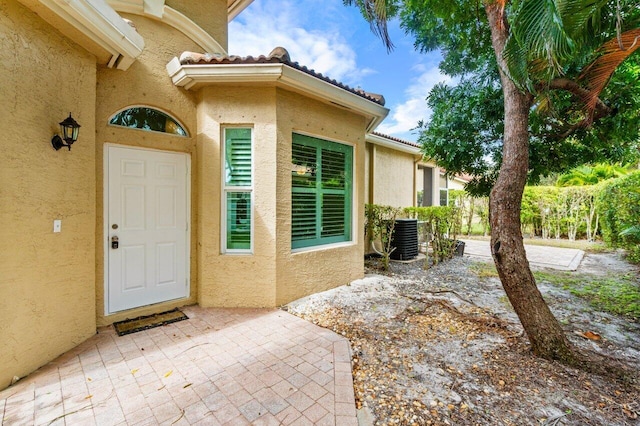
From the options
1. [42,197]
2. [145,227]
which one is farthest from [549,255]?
[42,197]

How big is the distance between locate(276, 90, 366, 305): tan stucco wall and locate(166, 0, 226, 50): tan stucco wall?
2.67 meters

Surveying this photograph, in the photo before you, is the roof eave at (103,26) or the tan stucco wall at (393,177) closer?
the roof eave at (103,26)

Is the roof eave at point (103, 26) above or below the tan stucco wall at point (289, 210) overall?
above

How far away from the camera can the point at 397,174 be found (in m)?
10.5

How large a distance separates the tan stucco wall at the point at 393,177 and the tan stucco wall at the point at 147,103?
6.17m

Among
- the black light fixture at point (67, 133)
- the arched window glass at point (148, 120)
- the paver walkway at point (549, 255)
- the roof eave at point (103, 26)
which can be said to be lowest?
the paver walkway at point (549, 255)

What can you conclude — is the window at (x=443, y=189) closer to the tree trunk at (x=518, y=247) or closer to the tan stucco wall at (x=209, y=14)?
the tree trunk at (x=518, y=247)

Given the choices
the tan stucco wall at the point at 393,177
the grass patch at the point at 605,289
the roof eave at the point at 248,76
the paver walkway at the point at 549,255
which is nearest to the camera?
the roof eave at the point at 248,76

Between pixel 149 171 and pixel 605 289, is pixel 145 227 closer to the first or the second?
pixel 149 171

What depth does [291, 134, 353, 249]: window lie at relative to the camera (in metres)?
5.52

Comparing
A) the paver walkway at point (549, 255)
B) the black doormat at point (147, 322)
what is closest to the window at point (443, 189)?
the paver walkway at point (549, 255)

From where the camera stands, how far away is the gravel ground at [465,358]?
256 cm

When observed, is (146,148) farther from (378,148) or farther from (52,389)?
(378,148)

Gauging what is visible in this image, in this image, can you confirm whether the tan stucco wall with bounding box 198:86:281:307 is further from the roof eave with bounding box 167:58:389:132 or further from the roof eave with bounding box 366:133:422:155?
the roof eave with bounding box 366:133:422:155
